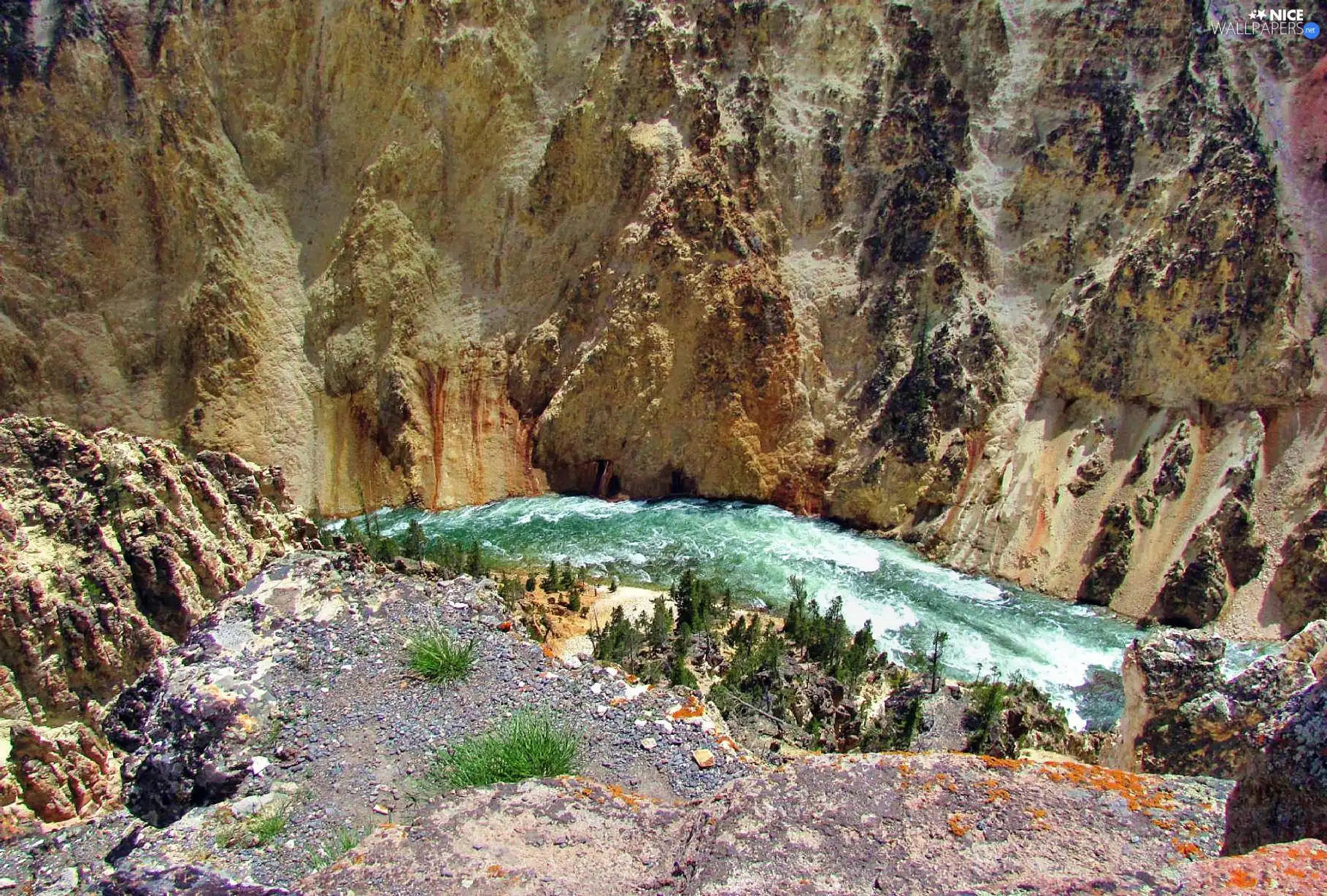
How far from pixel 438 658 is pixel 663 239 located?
2345cm

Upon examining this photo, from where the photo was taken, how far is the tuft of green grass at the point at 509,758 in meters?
6.94

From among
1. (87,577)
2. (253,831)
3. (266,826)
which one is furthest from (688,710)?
(87,577)

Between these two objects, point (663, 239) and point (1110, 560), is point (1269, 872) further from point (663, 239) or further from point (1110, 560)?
point (663, 239)

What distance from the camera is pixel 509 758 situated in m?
7.04

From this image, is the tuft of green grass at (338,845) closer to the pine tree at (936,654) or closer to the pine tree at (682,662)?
the pine tree at (682,662)

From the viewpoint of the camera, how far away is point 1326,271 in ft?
87.4

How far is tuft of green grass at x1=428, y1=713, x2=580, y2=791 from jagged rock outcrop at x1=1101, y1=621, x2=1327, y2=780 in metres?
4.76

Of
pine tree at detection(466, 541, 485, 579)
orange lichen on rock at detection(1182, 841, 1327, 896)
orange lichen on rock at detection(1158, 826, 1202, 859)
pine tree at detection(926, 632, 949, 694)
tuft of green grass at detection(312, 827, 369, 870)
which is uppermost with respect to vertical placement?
orange lichen on rock at detection(1182, 841, 1327, 896)

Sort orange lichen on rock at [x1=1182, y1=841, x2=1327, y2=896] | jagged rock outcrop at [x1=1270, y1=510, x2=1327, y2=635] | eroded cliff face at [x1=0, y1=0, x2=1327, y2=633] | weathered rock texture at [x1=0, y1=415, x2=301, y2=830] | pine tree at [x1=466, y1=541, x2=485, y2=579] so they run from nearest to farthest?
orange lichen on rock at [x1=1182, y1=841, x2=1327, y2=896]
weathered rock texture at [x1=0, y1=415, x2=301, y2=830]
jagged rock outcrop at [x1=1270, y1=510, x2=1327, y2=635]
pine tree at [x1=466, y1=541, x2=485, y2=579]
eroded cliff face at [x1=0, y1=0, x2=1327, y2=633]

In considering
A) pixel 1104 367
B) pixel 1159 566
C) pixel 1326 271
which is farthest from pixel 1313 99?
pixel 1159 566

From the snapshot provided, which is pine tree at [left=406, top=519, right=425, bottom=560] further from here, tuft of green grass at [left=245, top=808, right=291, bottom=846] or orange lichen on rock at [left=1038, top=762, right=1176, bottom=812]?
orange lichen on rock at [left=1038, top=762, right=1176, bottom=812]

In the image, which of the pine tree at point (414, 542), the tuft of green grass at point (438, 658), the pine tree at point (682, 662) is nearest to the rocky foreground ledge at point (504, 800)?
the tuft of green grass at point (438, 658)

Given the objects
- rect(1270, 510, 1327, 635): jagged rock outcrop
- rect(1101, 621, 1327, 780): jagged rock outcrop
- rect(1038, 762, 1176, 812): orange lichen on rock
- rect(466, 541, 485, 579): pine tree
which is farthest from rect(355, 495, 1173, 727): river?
rect(1038, 762, 1176, 812): orange lichen on rock

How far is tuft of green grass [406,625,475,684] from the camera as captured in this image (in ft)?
29.4
